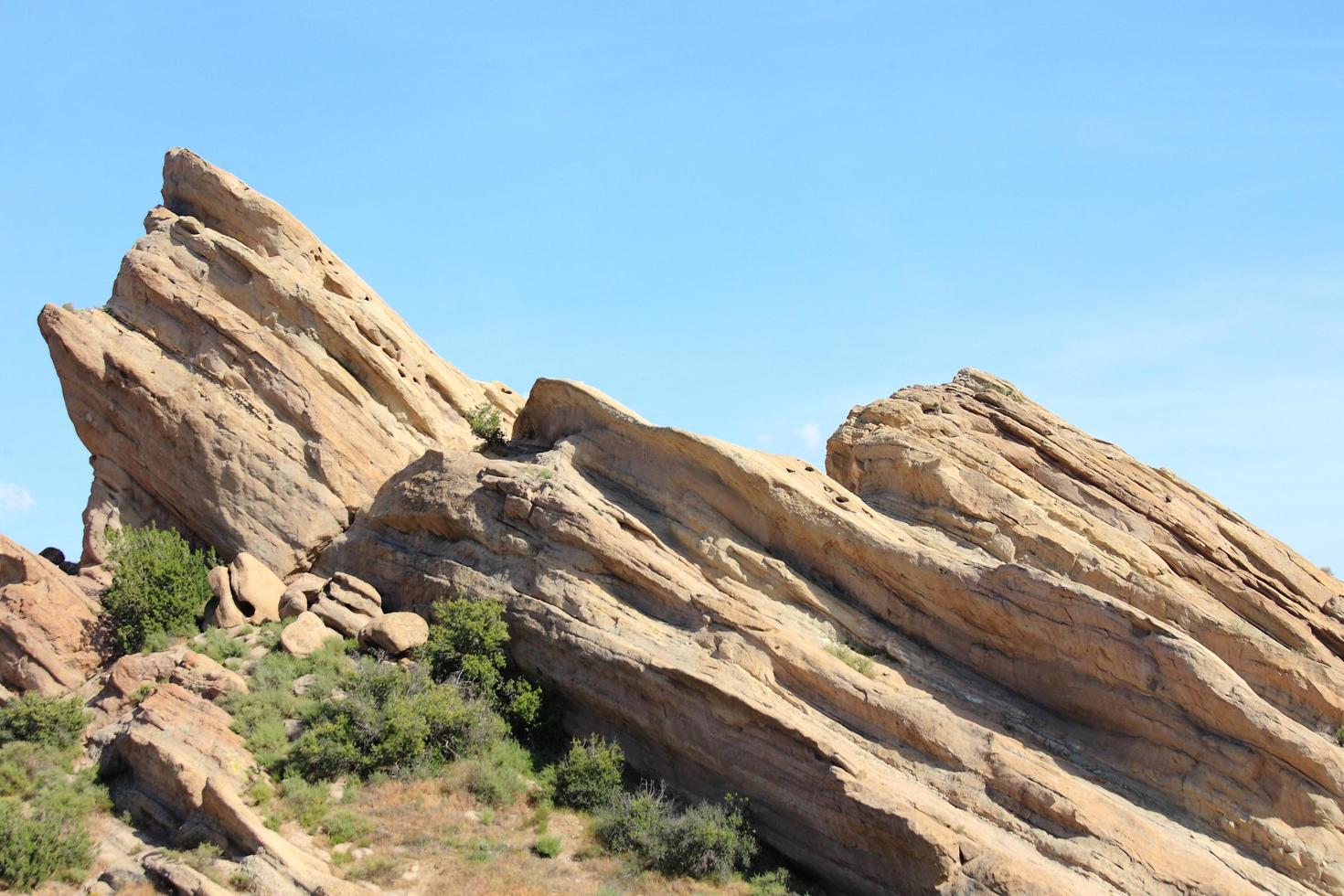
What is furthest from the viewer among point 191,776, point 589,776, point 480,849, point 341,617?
point 341,617

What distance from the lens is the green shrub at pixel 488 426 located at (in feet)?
115

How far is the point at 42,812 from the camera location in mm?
21609

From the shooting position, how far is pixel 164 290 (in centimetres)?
3303

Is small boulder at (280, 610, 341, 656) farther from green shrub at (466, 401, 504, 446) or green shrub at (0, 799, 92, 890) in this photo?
green shrub at (466, 401, 504, 446)

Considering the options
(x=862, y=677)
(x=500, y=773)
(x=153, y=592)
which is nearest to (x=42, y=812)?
(x=153, y=592)

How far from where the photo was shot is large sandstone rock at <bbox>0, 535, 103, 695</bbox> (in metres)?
26.7

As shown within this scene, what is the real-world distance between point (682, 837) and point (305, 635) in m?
10.4

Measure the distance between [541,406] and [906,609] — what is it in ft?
39.3

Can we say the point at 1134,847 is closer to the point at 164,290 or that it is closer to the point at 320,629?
the point at 320,629

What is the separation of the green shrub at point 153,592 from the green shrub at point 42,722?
3.16 meters

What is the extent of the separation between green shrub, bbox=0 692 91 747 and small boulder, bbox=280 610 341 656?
14.5 feet

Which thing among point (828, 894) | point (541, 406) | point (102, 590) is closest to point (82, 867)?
point (102, 590)

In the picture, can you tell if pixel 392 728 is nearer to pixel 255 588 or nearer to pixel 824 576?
pixel 255 588

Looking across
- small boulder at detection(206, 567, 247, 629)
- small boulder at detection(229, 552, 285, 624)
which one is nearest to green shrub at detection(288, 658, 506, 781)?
small boulder at detection(229, 552, 285, 624)
